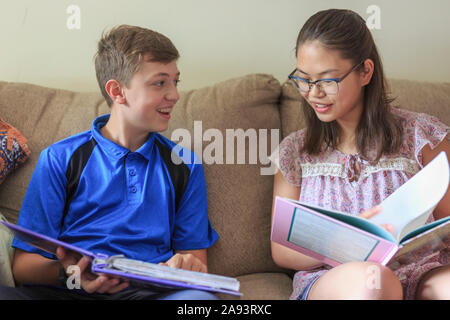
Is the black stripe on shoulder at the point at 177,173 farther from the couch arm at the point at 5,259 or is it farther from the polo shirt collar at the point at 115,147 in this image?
the couch arm at the point at 5,259

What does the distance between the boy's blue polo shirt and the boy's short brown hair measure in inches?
7.0

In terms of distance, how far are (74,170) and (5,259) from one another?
29 centimetres

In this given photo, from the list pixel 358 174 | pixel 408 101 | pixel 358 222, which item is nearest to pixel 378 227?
pixel 358 222

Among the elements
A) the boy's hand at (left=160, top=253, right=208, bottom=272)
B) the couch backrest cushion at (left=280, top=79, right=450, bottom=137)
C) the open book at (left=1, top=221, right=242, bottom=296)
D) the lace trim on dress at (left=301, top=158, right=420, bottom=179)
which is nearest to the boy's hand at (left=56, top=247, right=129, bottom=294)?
the open book at (left=1, top=221, right=242, bottom=296)

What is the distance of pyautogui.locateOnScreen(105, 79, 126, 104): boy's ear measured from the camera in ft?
4.43

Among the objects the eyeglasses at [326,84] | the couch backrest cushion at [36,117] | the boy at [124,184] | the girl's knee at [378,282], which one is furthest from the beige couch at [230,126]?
the girl's knee at [378,282]

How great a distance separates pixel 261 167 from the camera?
5.18 ft

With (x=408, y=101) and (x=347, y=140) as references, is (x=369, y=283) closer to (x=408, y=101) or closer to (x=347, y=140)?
(x=347, y=140)

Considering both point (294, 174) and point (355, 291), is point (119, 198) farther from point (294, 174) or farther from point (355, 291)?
point (355, 291)

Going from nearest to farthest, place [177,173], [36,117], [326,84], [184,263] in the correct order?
[184,263] < [326,84] < [177,173] < [36,117]

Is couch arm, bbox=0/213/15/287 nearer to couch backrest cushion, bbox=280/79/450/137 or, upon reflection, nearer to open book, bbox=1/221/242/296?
open book, bbox=1/221/242/296

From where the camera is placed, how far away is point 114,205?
4.26 ft

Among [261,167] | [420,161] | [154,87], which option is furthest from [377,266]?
[154,87]

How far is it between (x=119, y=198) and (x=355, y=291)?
676 mm
